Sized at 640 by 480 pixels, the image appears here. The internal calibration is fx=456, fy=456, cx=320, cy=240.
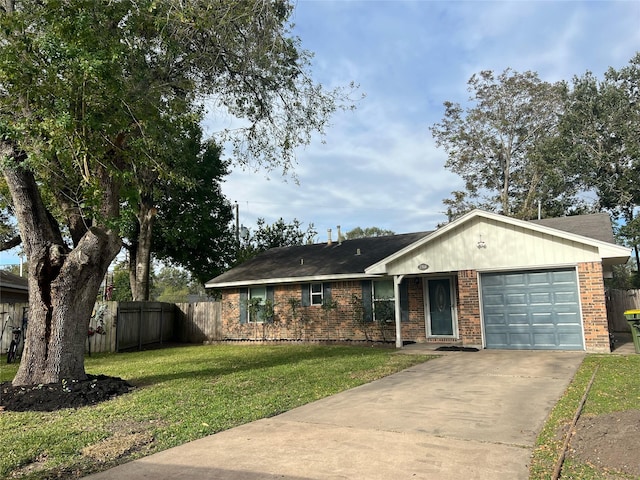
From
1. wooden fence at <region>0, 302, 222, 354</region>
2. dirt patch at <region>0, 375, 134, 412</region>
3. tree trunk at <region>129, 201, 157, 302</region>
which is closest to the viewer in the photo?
dirt patch at <region>0, 375, 134, 412</region>

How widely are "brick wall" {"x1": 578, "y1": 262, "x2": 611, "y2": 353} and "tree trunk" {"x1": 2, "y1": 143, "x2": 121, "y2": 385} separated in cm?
1115


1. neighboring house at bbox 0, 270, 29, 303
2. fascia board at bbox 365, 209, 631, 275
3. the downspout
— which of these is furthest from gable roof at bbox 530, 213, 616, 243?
neighboring house at bbox 0, 270, 29, 303

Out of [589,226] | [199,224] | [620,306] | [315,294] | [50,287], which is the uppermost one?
[199,224]

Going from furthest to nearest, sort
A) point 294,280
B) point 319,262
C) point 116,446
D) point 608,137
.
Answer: point 608,137, point 319,262, point 294,280, point 116,446

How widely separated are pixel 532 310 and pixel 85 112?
1152 cm

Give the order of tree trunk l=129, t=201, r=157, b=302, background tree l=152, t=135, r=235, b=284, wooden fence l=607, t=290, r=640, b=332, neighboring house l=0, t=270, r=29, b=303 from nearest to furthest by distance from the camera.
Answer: neighboring house l=0, t=270, r=29, b=303 → wooden fence l=607, t=290, r=640, b=332 → tree trunk l=129, t=201, r=157, b=302 → background tree l=152, t=135, r=235, b=284

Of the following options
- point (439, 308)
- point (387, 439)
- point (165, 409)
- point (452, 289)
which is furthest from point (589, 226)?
point (165, 409)

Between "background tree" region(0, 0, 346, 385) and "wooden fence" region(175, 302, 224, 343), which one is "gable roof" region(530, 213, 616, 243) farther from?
"wooden fence" region(175, 302, 224, 343)

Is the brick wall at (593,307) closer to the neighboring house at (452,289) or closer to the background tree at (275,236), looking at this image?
the neighboring house at (452,289)

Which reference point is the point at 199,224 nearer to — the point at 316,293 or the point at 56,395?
the point at 316,293

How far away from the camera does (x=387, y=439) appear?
15.8ft

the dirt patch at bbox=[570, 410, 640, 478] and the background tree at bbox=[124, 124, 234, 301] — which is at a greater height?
the background tree at bbox=[124, 124, 234, 301]

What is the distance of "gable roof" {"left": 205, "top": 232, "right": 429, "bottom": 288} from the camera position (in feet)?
54.2

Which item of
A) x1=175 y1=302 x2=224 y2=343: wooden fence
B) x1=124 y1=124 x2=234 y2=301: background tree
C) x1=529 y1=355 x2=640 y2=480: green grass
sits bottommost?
x1=529 y1=355 x2=640 y2=480: green grass
